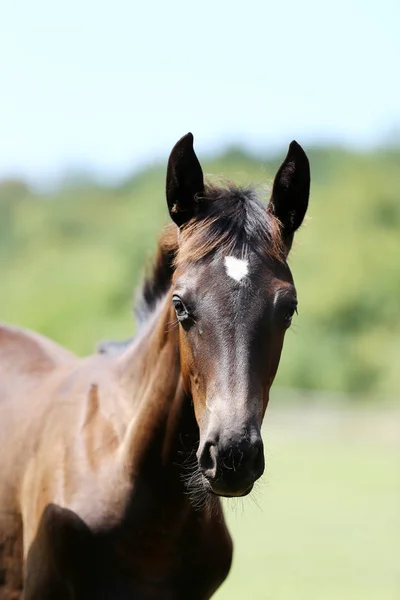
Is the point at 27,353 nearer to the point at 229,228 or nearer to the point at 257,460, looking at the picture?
the point at 229,228

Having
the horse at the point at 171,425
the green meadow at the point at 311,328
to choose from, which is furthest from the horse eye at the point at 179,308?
the green meadow at the point at 311,328

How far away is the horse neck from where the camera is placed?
423 cm

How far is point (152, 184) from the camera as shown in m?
50.8

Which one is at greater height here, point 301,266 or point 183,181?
point 183,181

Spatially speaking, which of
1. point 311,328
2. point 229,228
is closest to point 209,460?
point 229,228

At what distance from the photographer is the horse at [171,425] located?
369 cm

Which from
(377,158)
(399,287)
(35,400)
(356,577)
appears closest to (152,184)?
(377,158)

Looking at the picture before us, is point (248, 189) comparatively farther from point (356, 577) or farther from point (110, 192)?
point (110, 192)

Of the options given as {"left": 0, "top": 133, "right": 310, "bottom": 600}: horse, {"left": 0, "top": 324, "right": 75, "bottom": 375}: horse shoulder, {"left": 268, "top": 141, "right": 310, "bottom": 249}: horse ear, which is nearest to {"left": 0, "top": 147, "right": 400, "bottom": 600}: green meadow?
{"left": 0, "top": 324, "right": 75, "bottom": 375}: horse shoulder

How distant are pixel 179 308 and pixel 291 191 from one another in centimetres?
73

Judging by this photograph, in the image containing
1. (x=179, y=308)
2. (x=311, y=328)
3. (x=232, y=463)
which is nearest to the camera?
(x=232, y=463)

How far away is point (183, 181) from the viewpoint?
414cm

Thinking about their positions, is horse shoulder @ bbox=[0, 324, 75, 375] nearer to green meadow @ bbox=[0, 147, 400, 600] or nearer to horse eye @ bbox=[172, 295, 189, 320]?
horse eye @ bbox=[172, 295, 189, 320]

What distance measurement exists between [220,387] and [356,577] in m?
7.33
